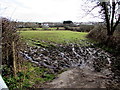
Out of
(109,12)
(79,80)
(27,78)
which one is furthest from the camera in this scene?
(109,12)

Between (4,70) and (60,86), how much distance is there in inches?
80.0

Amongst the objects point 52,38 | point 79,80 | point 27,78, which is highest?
point 52,38

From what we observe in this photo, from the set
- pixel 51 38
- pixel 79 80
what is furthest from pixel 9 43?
pixel 51 38

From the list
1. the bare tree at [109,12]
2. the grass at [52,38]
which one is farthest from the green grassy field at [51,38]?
the bare tree at [109,12]

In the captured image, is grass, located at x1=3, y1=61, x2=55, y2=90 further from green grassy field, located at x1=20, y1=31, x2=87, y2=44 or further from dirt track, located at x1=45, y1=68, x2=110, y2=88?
green grassy field, located at x1=20, y1=31, x2=87, y2=44

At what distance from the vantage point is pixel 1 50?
416 centimetres

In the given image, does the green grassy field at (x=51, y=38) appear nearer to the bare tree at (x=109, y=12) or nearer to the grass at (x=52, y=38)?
the grass at (x=52, y=38)

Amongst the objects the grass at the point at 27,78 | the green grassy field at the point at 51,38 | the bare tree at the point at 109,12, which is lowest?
the grass at the point at 27,78

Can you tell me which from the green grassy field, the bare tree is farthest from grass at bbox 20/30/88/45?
the bare tree

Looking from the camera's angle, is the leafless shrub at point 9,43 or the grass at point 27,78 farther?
the leafless shrub at point 9,43

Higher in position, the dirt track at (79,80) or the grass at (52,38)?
the grass at (52,38)

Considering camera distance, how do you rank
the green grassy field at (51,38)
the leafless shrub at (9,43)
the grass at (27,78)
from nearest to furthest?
the grass at (27,78), the leafless shrub at (9,43), the green grassy field at (51,38)

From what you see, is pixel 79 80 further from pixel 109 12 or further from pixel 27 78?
pixel 109 12

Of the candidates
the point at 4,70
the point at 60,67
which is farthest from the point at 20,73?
the point at 60,67
